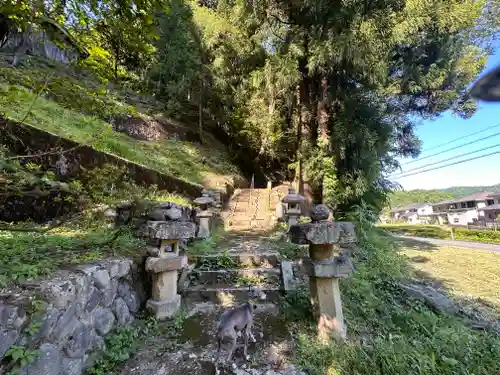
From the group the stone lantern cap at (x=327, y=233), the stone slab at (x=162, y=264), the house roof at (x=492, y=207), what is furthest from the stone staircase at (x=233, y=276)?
the house roof at (x=492, y=207)

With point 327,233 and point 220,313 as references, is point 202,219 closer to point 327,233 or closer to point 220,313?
point 220,313

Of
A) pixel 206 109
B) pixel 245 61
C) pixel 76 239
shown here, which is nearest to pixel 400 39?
pixel 245 61

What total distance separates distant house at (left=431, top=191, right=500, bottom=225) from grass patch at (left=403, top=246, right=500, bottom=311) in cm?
2743

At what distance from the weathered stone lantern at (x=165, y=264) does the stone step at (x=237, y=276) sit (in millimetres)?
793

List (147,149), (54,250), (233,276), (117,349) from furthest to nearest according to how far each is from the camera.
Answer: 1. (147,149)
2. (233,276)
3. (54,250)
4. (117,349)

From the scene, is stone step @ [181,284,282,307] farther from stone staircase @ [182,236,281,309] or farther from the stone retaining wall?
the stone retaining wall

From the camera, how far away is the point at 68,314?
208 centimetres

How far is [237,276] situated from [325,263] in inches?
73.2

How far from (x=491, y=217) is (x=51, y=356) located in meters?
39.9

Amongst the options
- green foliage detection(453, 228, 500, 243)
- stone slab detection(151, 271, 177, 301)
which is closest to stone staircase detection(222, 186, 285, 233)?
stone slab detection(151, 271, 177, 301)

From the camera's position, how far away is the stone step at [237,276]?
4082 millimetres

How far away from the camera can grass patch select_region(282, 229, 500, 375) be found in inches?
95.5

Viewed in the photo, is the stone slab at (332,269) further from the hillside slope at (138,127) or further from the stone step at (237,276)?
the hillside slope at (138,127)

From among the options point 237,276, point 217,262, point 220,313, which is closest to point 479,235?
point 237,276
